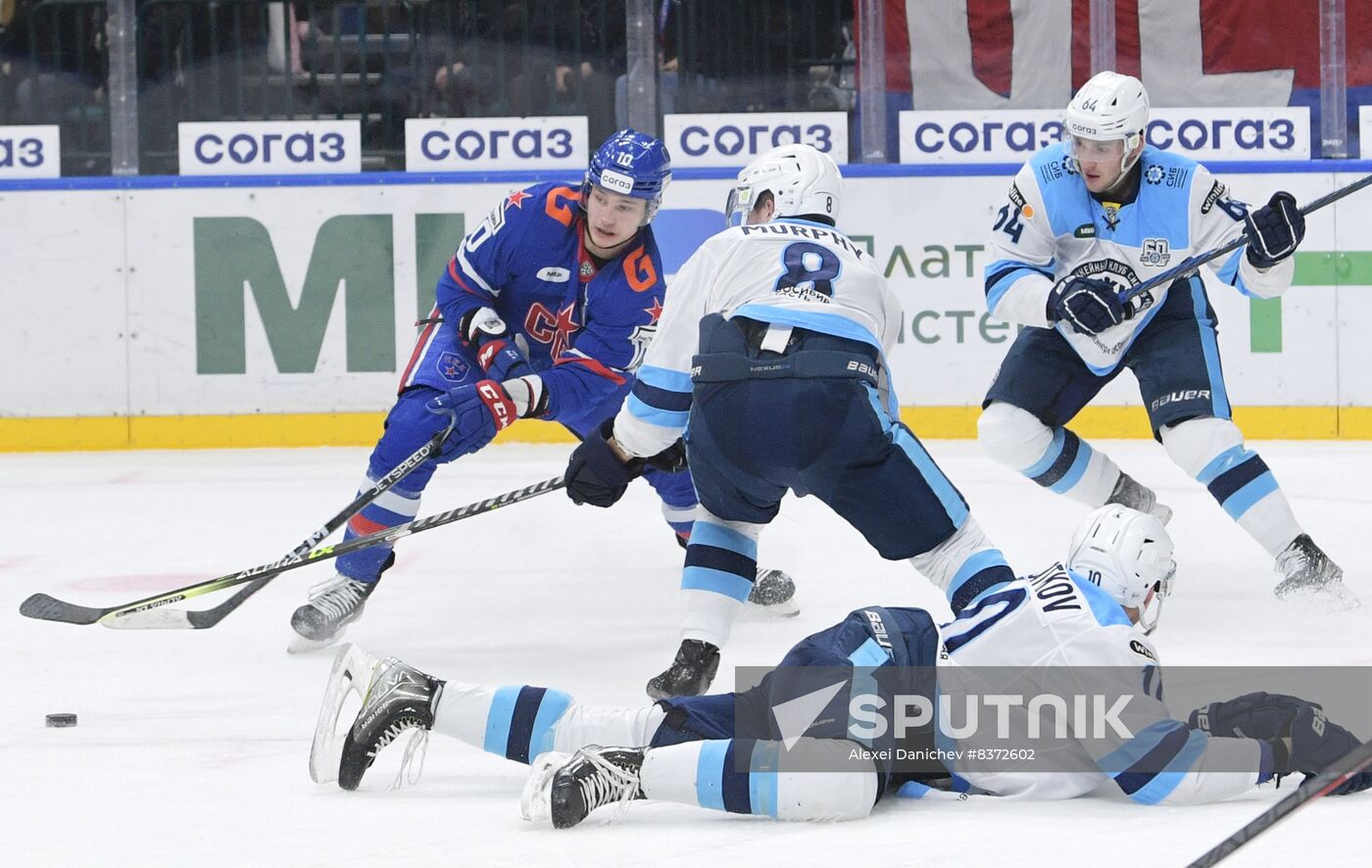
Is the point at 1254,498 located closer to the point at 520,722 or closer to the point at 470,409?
the point at 470,409

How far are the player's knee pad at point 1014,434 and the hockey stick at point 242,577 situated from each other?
103 centimetres

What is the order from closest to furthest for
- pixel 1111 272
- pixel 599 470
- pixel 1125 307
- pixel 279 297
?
pixel 599 470
pixel 1125 307
pixel 1111 272
pixel 279 297

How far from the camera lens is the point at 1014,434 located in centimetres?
389

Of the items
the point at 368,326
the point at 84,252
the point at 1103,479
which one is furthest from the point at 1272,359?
the point at 84,252

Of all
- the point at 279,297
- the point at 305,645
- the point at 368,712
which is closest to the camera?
the point at 368,712

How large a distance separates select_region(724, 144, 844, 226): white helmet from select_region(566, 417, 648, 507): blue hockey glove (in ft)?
1.45

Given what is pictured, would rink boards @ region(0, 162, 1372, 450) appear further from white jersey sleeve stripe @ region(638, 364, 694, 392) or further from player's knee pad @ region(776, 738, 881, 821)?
player's knee pad @ region(776, 738, 881, 821)

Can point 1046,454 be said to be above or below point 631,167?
below

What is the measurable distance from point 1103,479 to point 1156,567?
5.43 ft

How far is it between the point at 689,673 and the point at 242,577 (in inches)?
37.0

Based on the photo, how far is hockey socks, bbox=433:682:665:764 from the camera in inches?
94.2

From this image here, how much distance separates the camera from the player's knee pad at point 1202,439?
3.66m

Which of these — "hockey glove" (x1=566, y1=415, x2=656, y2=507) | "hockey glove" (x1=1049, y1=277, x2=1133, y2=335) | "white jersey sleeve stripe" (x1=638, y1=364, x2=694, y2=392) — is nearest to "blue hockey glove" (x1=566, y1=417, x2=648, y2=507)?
"hockey glove" (x1=566, y1=415, x2=656, y2=507)

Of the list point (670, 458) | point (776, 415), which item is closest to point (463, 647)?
point (670, 458)
